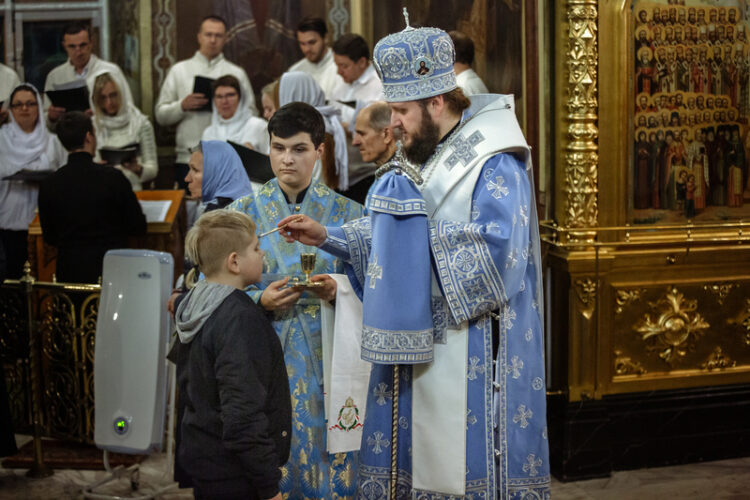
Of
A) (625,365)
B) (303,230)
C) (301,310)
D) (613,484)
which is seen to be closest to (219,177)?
(301,310)

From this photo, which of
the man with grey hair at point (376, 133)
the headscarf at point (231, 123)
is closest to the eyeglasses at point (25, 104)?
the headscarf at point (231, 123)

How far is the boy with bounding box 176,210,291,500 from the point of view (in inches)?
96.3

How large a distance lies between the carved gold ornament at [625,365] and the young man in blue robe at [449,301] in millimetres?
2069

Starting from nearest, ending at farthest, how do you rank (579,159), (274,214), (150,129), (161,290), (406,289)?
1. (406,289)
2. (274,214)
3. (161,290)
4. (579,159)
5. (150,129)

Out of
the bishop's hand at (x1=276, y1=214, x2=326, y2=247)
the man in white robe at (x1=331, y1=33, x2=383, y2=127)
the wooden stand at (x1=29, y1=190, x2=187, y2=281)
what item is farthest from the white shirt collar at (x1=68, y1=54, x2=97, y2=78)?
the bishop's hand at (x1=276, y1=214, x2=326, y2=247)

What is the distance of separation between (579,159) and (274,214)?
198 centimetres

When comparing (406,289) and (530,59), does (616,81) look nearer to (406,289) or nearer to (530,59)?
(530,59)

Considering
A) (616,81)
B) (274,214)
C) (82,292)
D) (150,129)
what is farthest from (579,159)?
(150,129)

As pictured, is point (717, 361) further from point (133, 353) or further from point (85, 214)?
point (85, 214)

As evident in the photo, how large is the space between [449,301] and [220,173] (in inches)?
61.0

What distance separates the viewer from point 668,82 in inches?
190

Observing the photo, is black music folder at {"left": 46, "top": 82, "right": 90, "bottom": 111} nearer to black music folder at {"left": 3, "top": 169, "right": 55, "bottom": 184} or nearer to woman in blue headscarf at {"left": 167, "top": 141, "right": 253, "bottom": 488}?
black music folder at {"left": 3, "top": 169, "right": 55, "bottom": 184}

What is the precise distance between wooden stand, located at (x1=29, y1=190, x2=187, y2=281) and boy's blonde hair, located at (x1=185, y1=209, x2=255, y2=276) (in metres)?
Result: 3.61

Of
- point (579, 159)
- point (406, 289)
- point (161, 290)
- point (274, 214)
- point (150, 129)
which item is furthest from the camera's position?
point (150, 129)
